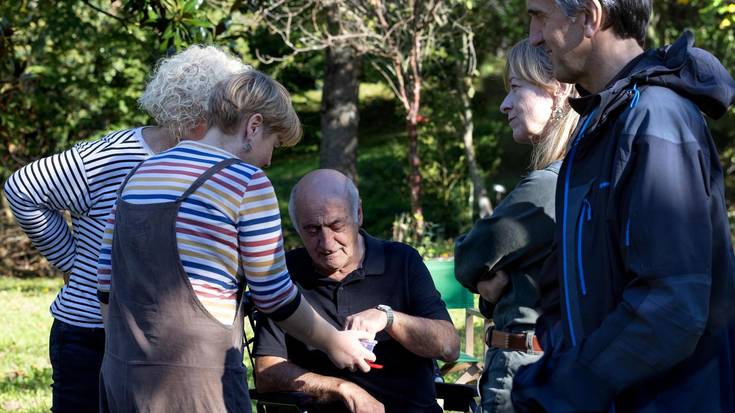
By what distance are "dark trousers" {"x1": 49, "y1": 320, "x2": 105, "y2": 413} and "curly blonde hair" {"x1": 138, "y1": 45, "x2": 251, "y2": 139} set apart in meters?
0.72

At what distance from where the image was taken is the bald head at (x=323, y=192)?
356 cm

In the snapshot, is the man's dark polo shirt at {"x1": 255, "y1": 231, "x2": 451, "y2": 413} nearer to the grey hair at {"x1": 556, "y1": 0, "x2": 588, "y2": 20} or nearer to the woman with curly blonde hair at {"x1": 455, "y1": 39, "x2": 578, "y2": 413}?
the woman with curly blonde hair at {"x1": 455, "y1": 39, "x2": 578, "y2": 413}

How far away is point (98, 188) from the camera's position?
3186 mm

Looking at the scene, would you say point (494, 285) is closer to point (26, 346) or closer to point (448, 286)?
point (448, 286)

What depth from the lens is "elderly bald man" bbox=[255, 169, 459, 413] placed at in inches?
138

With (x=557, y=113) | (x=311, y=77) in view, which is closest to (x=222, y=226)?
(x=557, y=113)

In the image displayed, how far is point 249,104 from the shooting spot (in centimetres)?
267

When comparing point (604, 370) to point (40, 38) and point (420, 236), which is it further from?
point (40, 38)

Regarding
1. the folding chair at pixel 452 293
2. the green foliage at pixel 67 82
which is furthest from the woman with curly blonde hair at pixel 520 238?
the green foliage at pixel 67 82

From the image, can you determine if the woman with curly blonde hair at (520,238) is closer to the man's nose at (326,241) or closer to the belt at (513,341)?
the belt at (513,341)

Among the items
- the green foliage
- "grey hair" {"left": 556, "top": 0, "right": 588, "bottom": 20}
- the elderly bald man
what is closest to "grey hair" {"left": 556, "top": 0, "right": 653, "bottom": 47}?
"grey hair" {"left": 556, "top": 0, "right": 588, "bottom": 20}

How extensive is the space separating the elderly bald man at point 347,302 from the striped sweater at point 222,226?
0.97 m

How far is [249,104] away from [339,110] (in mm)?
10127

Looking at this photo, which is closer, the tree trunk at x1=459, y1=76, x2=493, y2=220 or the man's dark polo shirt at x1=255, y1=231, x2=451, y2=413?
the man's dark polo shirt at x1=255, y1=231, x2=451, y2=413
